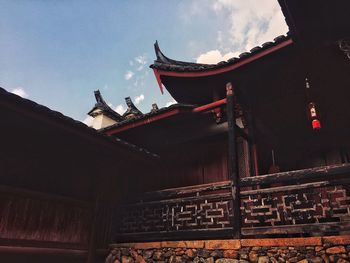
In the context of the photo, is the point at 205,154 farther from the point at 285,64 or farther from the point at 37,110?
the point at 37,110

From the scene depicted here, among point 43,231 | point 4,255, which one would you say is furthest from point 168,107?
point 4,255

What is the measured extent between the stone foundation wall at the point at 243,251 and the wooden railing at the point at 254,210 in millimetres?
203

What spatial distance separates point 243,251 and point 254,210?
98cm

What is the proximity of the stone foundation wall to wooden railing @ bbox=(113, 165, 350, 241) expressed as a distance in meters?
0.20

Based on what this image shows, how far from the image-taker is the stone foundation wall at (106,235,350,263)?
4.63 metres

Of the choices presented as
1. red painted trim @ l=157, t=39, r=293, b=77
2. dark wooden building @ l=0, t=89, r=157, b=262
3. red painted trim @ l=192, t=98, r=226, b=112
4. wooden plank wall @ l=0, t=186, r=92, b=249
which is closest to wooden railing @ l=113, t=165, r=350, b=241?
dark wooden building @ l=0, t=89, r=157, b=262

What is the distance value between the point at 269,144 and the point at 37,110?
247 inches

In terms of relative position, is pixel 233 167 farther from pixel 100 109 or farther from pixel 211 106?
pixel 100 109

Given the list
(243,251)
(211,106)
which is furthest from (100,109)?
(243,251)

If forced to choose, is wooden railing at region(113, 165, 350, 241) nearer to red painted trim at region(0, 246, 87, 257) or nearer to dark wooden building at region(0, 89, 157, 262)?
dark wooden building at region(0, 89, 157, 262)

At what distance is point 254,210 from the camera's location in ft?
19.6

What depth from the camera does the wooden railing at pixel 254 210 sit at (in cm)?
506

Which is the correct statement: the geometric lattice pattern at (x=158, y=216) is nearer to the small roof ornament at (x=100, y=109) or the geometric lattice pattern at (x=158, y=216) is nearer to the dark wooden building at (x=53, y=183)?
the dark wooden building at (x=53, y=183)

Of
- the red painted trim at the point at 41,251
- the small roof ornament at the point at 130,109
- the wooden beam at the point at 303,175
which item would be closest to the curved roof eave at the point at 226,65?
the wooden beam at the point at 303,175
